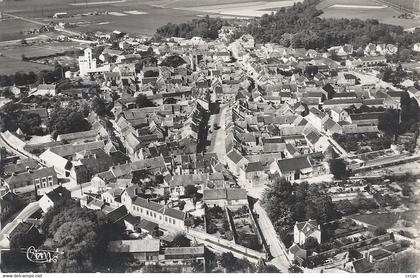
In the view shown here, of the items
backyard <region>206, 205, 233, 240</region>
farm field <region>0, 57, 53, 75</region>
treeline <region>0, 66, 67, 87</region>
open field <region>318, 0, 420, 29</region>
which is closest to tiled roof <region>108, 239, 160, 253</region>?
backyard <region>206, 205, 233, 240</region>

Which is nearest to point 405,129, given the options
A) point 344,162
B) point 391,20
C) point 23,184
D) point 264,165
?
point 344,162

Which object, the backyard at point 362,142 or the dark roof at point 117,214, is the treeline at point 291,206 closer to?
the dark roof at point 117,214

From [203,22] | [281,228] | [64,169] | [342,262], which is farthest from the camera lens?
[203,22]

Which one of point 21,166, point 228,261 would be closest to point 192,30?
point 21,166

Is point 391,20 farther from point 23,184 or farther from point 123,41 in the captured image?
point 23,184

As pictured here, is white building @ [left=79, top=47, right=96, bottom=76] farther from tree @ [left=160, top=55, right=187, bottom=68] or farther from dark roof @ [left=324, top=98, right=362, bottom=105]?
dark roof @ [left=324, top=98, right=362, bottom=105]

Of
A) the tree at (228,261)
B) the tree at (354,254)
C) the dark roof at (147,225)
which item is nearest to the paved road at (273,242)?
the tree at (228,261)

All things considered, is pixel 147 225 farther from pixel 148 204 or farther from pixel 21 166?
pixel 21 166
